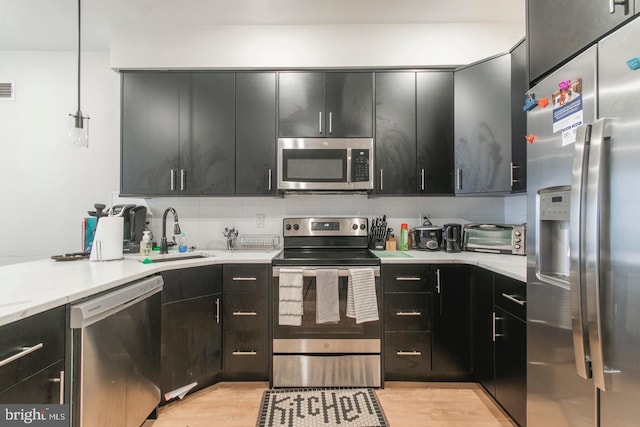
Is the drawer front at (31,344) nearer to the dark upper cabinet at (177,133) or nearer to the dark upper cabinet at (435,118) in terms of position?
the dark upper cabinet at (177,133)

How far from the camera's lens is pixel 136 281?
5.37ft

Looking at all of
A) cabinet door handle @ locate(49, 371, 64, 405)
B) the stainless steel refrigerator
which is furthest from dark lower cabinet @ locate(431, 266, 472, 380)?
cabinet door handle @ locate(49, 371, 64, 405)

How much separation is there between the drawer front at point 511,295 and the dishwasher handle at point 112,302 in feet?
6.21

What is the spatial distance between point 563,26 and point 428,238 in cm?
167

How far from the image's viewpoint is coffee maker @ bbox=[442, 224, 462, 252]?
2439 millimetres

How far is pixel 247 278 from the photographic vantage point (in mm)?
2146

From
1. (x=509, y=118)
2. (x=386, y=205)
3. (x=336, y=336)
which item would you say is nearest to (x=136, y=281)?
(x=336, y=336)

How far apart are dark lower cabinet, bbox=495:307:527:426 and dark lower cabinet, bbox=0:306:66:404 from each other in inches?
78.1

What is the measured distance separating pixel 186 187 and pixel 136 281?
1009 mm

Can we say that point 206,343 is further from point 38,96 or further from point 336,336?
point 38,96

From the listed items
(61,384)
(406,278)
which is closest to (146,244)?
(61,384)

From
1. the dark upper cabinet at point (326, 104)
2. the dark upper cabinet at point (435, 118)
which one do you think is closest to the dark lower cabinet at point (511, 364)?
the dark upper cabinet at point (435, 118)

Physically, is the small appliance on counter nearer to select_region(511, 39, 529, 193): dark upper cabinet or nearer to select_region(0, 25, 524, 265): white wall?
select_region(0, 25, 524, 265): white wall

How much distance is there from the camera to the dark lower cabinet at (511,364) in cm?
154
